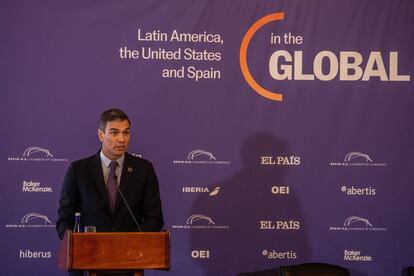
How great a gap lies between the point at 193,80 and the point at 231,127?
524 mm


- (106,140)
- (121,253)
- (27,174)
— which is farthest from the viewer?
(27,174)

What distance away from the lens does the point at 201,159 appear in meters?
4.99

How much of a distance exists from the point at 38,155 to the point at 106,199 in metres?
1.39

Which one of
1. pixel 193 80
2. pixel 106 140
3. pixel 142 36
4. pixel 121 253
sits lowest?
pixel 121 253

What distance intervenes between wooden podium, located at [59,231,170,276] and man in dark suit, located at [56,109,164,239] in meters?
0.53

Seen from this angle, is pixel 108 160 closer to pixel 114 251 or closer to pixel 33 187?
pixel 114 251

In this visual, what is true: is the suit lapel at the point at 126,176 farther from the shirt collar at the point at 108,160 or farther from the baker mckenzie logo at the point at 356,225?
the baker mckenzie logo at the point at 356,225

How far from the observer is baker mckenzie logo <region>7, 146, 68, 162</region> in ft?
16.1

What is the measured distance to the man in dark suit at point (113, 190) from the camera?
12.4 ft

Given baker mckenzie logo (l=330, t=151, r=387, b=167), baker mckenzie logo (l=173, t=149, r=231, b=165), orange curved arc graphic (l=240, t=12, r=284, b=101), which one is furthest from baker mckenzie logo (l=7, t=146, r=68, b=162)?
baker mckenzie logo (l=330, t=151, r=387, b=167)

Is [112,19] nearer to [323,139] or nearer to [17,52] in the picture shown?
[17,52]

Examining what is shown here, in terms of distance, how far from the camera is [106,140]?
3.80 meters

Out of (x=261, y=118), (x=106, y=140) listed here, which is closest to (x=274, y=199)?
(x=261, y=118)

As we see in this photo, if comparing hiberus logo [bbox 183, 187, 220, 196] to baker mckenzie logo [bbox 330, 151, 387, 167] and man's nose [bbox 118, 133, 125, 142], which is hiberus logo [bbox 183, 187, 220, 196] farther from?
man's nose [bbox 118, 133, 125, 142]
